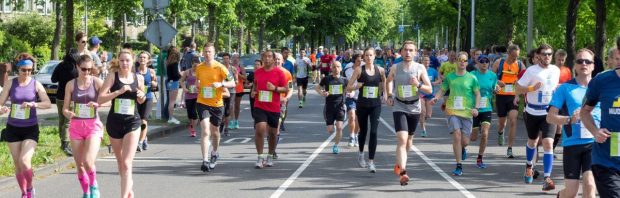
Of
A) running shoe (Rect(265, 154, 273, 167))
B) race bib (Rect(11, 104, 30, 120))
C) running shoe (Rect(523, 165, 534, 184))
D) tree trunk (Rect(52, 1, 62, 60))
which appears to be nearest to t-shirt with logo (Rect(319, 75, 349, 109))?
running shoe (Rect(265, 154, 273, 167))

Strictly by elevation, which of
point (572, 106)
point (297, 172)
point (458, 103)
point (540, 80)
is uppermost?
point (540, 80)

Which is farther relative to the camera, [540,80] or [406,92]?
[406,92]

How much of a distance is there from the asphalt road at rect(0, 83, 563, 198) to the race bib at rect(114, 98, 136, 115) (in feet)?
4.35

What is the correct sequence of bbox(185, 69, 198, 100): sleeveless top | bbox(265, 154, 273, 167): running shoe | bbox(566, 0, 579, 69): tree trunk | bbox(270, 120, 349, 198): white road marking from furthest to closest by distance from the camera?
bbox(566, 0, 579, 69): tree trunk
bbox(185, 69, 198, 100): sleeveless top
bbox(265, 154, 273, 167): running shoe
bbox(270, 120, 349, 198): white road marking

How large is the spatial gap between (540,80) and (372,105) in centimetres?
235

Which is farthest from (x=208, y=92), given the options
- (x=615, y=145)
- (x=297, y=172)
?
(x=615, y=145)

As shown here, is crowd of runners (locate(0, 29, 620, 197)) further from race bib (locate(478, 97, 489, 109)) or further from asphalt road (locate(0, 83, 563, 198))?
asphalt road (locate(0, 83, 563, 198))

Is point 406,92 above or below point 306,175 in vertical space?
above

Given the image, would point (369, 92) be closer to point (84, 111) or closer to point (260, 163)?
point (260, 163)

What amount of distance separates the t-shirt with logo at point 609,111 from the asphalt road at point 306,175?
12.7 feet

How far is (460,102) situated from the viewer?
38.0 ft

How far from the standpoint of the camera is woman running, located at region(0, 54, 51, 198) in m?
8.62

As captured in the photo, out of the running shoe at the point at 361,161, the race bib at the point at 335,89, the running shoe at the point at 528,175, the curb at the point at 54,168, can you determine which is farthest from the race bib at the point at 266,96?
the running shoe at the point at 528,175

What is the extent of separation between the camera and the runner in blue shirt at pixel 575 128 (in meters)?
7.12
